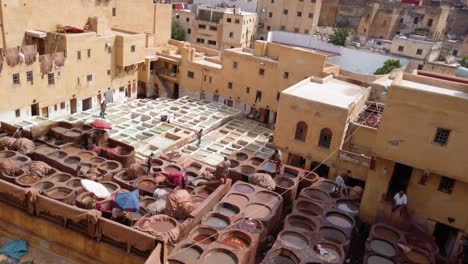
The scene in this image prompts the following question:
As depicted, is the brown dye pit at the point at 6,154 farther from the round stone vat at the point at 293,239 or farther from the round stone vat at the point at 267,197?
the round stone vat at the point at 293,239

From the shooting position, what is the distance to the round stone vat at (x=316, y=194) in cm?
2073

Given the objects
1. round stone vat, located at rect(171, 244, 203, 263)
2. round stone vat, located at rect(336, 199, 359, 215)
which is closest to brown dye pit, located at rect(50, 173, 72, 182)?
round stone vat, located at rect(171, 244, 203, 263)

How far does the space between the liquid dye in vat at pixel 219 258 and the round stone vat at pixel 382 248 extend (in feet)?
19.5

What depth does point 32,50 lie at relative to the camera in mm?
31141

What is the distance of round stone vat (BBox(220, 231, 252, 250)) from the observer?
650 inches

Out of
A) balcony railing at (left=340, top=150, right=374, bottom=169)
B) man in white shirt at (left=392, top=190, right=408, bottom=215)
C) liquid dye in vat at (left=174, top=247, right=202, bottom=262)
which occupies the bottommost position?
liquid dye in vat at (left=174, top=247, right=202, bottom=262)

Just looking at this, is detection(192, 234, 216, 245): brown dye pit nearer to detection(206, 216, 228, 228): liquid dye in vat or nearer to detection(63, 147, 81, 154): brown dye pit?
detection(206, 216, 228, 228): liquid dye in vat

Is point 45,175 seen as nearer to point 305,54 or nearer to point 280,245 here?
point 280,245

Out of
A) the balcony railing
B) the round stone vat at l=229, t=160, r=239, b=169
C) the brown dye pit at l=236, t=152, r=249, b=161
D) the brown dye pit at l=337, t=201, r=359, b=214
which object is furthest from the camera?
the brown dye pit at l=236, t=152, r=249, b=161

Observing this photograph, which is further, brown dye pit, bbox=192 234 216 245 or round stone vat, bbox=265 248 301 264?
brown dye pit, bbox=192 234 216 245

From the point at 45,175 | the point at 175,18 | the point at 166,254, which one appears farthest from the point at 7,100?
the point at 175,18

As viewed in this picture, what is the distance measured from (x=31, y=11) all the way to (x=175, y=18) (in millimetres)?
28592

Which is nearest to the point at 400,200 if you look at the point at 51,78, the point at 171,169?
the point at 171,169

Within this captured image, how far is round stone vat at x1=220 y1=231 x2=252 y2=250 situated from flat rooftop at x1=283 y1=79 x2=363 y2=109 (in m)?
11.2
